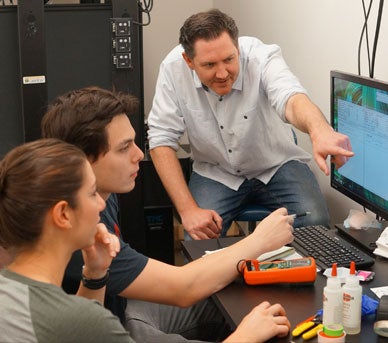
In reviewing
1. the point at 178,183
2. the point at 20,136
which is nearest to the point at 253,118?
the point at 178,183

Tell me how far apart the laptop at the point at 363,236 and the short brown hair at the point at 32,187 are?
905 mm

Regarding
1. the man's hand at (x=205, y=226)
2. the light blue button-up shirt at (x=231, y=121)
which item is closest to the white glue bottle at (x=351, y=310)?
the man's hand at (x=205, y=226)

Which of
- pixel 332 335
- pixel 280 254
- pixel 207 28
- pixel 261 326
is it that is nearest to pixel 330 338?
pixel 332 335

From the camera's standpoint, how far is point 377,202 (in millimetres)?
2064

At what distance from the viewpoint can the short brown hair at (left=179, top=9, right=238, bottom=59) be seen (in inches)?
105

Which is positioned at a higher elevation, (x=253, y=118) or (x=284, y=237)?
(x=253, y=118)

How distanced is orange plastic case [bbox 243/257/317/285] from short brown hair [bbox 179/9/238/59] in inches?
43.9

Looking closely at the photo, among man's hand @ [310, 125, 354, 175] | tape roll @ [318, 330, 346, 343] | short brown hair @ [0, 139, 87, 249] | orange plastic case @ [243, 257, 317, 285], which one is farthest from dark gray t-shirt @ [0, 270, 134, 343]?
man's hand @ [310, 125, 354, 175]

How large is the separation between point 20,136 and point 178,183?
3.00 feet

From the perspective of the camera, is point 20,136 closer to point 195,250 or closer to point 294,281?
point 195,250

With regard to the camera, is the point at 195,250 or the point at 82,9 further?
the point at 82,9

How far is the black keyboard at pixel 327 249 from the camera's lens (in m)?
1.90

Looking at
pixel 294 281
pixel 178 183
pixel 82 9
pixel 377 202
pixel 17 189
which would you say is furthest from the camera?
pixel 82 9

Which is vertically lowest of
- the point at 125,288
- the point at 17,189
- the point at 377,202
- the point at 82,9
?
the point at 125,288
